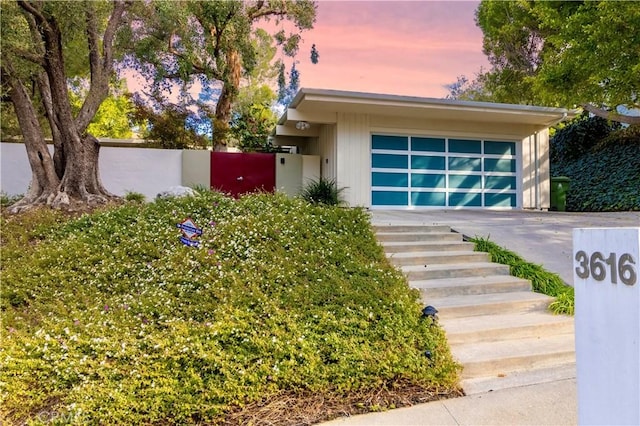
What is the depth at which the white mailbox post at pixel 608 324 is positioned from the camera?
5.17ft

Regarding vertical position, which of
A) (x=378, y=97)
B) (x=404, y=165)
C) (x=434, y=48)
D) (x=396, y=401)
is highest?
(x=434, y=48)

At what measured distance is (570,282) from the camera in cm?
472

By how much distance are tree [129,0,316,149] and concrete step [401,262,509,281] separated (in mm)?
9864

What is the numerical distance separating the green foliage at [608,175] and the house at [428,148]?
7.21ft

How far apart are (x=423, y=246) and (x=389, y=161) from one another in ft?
16.5

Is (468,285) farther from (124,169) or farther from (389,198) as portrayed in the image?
(124,169)

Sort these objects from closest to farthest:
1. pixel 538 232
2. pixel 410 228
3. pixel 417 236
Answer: pixel 417 236 → pixel 410 228 → pixel 538 232

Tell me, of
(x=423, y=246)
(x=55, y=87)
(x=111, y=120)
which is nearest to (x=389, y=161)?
(x=423, y=246)

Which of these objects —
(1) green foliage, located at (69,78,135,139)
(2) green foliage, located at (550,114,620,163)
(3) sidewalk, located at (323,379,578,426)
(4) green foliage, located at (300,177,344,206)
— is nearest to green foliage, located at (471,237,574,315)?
(3) sidewalk, located at (323,379,578,426)

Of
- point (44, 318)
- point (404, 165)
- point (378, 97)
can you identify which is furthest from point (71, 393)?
point (404, 165)

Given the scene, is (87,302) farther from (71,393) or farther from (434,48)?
(434,48)

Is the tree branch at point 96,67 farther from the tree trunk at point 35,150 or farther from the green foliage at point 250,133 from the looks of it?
the green foliage at point 250,133

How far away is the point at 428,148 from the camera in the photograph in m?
10.4

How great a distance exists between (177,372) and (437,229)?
4653 mm
